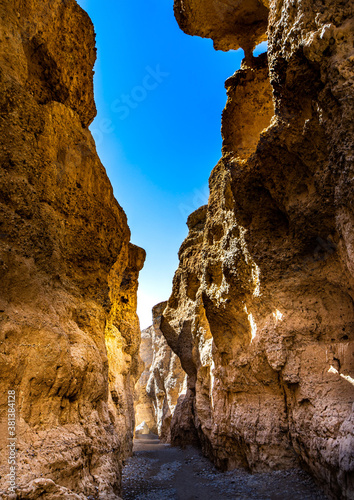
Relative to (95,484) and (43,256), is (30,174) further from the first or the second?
(95,484)

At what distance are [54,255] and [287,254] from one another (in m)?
6.30

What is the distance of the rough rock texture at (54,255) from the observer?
4.80 m

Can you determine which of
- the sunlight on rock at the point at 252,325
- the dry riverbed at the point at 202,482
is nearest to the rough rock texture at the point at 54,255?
the dry riverbed at the point at 202,482

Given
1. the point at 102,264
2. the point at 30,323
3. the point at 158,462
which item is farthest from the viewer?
the point at 158,462

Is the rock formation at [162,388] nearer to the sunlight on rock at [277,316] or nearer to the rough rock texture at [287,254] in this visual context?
the rough rock texture at [287,254]

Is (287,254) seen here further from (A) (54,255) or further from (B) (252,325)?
(A) (54,255)

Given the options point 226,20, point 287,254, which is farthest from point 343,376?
point 226,20

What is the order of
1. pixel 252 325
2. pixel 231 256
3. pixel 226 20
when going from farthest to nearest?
pixel 226 20 < pixel 231 256 < pixel 252 325

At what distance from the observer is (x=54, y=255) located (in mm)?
6527

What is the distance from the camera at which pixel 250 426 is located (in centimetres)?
929

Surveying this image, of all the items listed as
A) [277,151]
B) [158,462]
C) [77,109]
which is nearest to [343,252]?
[277,151]

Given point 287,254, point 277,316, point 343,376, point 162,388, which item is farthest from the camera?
point 162,388

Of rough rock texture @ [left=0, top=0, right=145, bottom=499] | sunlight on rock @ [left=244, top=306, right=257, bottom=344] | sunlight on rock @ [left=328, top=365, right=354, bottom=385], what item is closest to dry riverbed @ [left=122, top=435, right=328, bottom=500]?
sunlight on rock @ [left=328, top=365, right=354, bottom=385]

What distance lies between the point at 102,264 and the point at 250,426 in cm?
709
